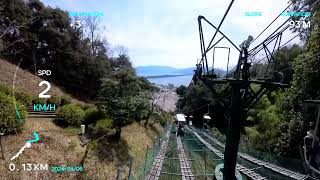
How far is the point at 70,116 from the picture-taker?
59.3 ft

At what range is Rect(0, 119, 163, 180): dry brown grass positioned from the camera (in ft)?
39.7

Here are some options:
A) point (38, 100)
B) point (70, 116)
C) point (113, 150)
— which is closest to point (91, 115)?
point (70, 116)

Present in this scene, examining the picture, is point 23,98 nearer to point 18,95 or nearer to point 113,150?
point 18,95

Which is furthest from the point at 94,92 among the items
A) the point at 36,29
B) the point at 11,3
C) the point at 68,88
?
the point at 11,3

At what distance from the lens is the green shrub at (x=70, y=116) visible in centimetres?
1794

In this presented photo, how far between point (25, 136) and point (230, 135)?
32.6ft

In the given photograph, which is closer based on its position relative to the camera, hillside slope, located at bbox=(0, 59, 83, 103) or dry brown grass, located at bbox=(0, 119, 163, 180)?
dry brown grass, located at bbox=(0, 119, 163, 180)

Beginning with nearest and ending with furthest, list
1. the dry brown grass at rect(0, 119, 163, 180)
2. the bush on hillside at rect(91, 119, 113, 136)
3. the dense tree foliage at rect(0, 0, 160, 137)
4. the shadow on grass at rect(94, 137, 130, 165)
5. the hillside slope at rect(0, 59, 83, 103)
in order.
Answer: the dry brown grass at rect(0, 119, 163, 180)
the shadow on grass at rect(94, 137, 130, 165)
the bush on hillside at rect(91, 119, 113, 136)
the hillside slope at rect(0, 59, 83, 103)
the dense tree foliage at rect(0, 0, 160, 137)

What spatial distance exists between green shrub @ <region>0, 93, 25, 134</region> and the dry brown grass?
376mm

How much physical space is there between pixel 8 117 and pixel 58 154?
8.91 feet

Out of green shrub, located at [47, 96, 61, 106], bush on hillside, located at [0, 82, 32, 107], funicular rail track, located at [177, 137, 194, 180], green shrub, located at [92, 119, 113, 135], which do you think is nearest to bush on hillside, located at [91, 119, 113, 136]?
green shrub, located at [92, 119, 113, 135]

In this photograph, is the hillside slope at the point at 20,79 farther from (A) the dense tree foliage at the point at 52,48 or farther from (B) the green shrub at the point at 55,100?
(A) the dense tree foliage at the point at 52,48

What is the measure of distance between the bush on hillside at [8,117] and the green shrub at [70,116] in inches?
161

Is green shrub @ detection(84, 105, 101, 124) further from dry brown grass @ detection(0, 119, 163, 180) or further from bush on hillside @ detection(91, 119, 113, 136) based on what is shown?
dry brown grass @ detection(0, 119, 163, 180)
